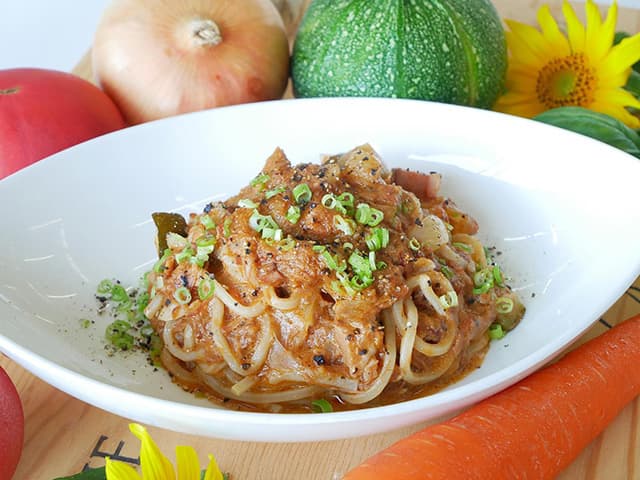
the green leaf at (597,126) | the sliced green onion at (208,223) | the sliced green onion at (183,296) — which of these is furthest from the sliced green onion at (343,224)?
the green leaf at (597,126)

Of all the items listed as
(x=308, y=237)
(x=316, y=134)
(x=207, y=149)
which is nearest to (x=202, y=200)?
(x=207, y=149)

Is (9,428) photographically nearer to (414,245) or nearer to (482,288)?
(414,245)

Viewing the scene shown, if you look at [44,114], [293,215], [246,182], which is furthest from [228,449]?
[44,114]

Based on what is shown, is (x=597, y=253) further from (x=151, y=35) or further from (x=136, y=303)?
(x=151, y=35)

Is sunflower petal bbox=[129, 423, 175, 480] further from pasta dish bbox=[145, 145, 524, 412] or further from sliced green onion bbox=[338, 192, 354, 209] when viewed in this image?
sliced green onion bbox=[338, 192, 354, 209]

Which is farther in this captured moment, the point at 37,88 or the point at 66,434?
the point at 37,88

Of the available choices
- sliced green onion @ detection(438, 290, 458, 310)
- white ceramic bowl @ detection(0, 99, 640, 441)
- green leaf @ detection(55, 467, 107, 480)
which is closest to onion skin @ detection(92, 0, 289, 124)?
white ceramic bowl @ detection(0, 99, 640, 441)
